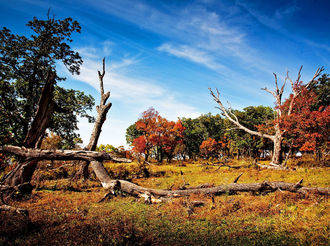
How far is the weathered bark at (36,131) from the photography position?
800 cm

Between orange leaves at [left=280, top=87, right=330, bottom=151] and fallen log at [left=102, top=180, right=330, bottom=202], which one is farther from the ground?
orange leaves at [left=280, top=87, right=330, bottom=151]

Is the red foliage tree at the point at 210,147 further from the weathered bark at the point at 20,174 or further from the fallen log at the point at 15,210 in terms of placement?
the fallen log at the point at 15,210

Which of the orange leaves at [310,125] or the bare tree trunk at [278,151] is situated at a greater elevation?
the orange leaves at [310,125]

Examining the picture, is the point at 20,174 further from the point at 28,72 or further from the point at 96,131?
the point at 28,72

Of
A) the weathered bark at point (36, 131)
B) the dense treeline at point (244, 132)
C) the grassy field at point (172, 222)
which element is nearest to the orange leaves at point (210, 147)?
the dense treeline at point (244, 132)

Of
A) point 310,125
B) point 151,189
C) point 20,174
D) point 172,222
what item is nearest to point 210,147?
point 310,125

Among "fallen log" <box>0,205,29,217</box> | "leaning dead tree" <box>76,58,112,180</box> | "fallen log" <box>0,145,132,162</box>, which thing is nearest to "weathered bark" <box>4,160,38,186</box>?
"fallen log" <box>0,145,132,162</box>

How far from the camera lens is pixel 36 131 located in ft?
28.5

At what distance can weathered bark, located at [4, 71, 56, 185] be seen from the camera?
8.00 m

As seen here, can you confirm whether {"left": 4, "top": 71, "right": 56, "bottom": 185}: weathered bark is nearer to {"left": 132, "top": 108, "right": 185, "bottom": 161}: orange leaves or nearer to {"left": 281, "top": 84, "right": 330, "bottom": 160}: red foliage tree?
{"left": 281, "top": 84, "right": 330, "bottom": 160}: red foliage tree

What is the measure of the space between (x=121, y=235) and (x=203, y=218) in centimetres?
302

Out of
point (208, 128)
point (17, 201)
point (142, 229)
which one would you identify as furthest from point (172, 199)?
point (208, 128)

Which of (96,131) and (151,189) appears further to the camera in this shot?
(96,131)

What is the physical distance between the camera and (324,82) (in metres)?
29.2
